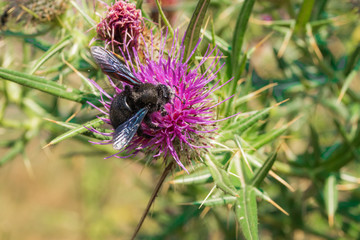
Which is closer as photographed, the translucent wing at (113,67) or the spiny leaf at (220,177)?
the spiny leaf at (220,177)

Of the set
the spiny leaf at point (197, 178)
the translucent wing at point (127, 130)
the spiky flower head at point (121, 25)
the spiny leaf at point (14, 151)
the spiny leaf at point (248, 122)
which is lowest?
the spiny leaf at point (14, 151)

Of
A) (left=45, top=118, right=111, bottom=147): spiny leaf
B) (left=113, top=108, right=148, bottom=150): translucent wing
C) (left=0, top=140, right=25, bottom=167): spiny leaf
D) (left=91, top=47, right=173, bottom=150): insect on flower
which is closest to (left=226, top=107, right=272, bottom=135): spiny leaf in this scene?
(left=91, top=47, right=173, bottom=150): insect on flower

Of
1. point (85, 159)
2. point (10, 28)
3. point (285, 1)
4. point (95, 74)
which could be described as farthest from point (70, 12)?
point (85, 159)

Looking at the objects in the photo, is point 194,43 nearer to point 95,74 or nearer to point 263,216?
point 95,74

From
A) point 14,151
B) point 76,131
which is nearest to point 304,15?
point 76,131

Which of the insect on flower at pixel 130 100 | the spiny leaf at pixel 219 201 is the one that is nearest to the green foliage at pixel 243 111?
the spiny leaf at pixel 219 201

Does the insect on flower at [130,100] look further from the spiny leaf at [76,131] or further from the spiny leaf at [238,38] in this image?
the spiny leaf at [238,38]
